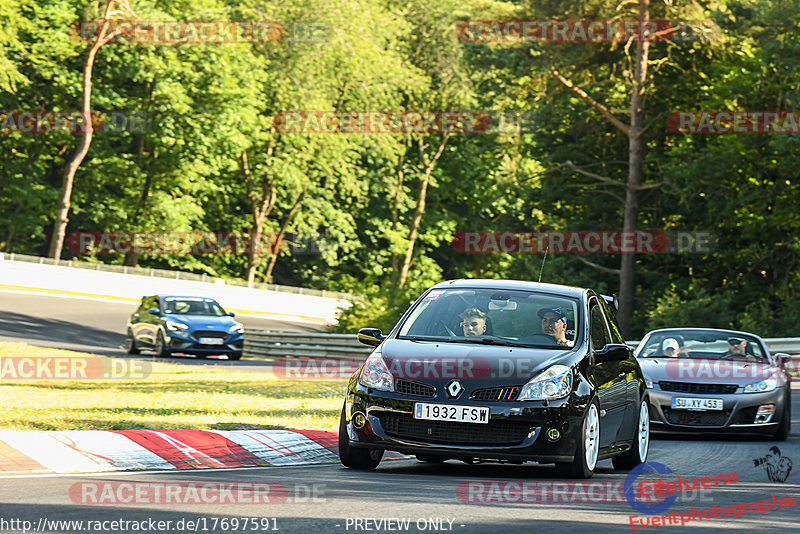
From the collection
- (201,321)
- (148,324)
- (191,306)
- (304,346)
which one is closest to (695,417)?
(201,321)

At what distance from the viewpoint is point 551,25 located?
137 feet

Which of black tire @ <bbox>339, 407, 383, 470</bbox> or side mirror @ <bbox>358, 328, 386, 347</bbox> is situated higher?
side mirror @ <bbox>358, 328, 386, 347</bbox>

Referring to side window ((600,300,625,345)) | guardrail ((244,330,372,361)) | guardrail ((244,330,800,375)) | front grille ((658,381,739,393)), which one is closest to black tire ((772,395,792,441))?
front grille ((658,381,739,393))

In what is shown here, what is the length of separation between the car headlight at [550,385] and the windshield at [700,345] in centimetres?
698

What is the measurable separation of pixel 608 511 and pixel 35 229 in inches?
2210

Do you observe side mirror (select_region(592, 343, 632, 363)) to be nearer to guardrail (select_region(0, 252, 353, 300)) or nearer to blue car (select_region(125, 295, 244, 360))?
blue car (select_region(125, 295, 244, 360))

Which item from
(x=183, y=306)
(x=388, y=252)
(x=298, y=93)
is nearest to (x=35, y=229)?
(x=298, y=93)

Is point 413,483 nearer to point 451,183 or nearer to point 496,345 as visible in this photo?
point 496,345

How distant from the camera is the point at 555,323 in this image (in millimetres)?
10977

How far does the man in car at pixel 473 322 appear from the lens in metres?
10.9

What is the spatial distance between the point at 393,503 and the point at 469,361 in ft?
6.73

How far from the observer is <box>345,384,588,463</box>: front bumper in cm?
984

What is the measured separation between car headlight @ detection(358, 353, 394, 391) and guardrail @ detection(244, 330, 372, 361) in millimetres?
24019

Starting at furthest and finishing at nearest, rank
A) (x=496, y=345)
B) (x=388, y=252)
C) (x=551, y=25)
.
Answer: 1. (x=388, y=252)
2. (x=551, y=25)
3. (x=496, y=345)
